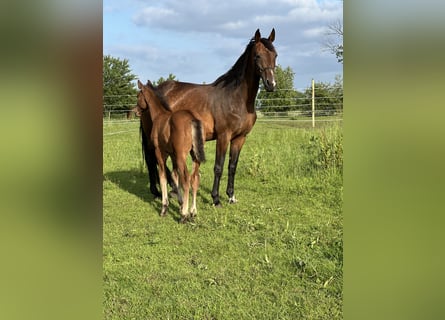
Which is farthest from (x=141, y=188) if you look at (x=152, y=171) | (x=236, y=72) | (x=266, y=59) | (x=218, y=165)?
(x=266, y=59)

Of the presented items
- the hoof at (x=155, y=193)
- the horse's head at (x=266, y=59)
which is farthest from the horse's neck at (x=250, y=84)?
the hoof at (x=155, y=193)

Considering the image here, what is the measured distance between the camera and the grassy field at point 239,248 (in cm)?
254

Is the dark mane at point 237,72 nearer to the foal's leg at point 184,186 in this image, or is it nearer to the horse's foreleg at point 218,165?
the horse's foreleg at point 218,165

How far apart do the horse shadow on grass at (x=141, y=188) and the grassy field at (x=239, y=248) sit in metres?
0.02

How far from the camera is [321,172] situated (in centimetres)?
688

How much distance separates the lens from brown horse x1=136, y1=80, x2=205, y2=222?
185 inches

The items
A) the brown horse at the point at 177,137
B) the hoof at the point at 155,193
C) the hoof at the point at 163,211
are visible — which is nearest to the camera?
the brown horse at the point at 177,137

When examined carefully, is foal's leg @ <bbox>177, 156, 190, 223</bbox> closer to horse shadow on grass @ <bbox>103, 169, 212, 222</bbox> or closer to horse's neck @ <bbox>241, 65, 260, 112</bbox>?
horse shadow on grass @ <bbox>103, 169, 212, 222</bbox>

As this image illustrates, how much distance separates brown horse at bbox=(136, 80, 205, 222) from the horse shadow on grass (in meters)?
0.37

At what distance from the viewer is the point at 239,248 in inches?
148
